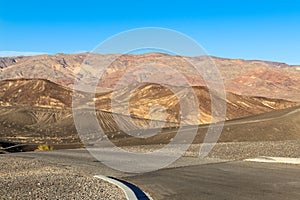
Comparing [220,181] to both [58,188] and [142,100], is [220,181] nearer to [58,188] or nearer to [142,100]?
[58,188]

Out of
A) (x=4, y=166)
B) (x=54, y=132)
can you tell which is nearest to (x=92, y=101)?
(x=54, y=132)

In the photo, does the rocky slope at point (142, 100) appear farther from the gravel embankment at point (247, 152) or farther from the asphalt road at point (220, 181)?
the asphalt road at point (220, 181)

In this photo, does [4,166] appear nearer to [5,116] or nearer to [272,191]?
[272,191]

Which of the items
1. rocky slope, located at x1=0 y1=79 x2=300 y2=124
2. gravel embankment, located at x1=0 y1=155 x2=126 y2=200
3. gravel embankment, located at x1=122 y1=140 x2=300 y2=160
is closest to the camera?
gravel embankment, located at x1=0 y1=155 x2=126 y2=200

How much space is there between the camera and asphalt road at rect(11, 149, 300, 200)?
1043 cm

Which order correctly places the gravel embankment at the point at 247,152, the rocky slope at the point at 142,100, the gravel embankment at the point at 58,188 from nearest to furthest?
the gravel embankment at the point at 58,188, the gravel embankment at the point at 247,152, the rocky slope at the point at 142,100

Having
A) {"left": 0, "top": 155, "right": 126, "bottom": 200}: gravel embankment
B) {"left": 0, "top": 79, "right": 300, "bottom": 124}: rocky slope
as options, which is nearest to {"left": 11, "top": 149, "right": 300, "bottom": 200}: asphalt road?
{"left": 0, "top": 155, "right": 126, "bottom": 200}: gravel embankment

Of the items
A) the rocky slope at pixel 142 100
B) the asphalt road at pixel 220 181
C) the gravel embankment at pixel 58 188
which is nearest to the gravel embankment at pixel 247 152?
the asphalt road at pixel 220 181

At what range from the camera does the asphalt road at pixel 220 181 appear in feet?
34.2

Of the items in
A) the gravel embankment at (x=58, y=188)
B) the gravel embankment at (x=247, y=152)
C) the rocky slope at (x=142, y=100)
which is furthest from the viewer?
the rocky slope at (x=142, y=100)

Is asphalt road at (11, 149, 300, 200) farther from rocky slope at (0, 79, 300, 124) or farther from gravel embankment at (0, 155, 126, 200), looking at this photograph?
rocky slope at (0, 79, 300, 124)

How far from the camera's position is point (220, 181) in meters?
12.9

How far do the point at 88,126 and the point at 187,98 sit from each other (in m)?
29.8

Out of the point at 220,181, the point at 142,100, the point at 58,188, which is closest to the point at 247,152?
the point at 220,181
